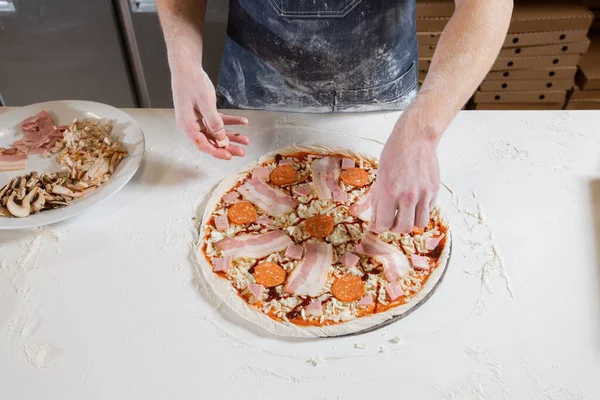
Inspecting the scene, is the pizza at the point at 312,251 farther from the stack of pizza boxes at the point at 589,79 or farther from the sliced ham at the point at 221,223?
the stack of pizza boxes at the point at 589,79

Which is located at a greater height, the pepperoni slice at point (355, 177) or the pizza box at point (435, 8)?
the pizza box at point (435, 8)

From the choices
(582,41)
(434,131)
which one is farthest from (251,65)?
(582,41)

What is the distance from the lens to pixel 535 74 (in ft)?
8.12

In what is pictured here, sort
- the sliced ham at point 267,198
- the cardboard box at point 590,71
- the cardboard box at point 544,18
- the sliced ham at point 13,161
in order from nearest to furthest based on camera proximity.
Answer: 1. the sliced ham at point 267,198
2. the sliced ham at point 13,161
3. the cardboard box at point 544,18
4. the cardboard box at point 590,71

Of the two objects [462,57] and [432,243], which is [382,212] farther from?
[462,57]

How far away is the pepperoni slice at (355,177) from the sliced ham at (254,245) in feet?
0.84

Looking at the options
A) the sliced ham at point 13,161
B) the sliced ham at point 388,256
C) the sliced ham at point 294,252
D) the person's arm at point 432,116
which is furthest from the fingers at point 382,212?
the sliced ham at point 13,161

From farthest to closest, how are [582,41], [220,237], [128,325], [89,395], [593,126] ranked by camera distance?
[582,41]
[593,126]
[220,237]
[128,325]
[89,395]

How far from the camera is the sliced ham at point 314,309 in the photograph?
1.12 metres

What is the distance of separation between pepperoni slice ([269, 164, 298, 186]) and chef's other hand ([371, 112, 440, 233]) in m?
0.38

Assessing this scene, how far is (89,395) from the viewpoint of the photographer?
1.01 metres

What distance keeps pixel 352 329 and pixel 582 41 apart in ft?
6.73

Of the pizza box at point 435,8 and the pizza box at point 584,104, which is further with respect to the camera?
the pizza box at point 584,104

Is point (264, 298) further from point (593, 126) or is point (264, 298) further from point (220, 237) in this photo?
point (593, 126)
